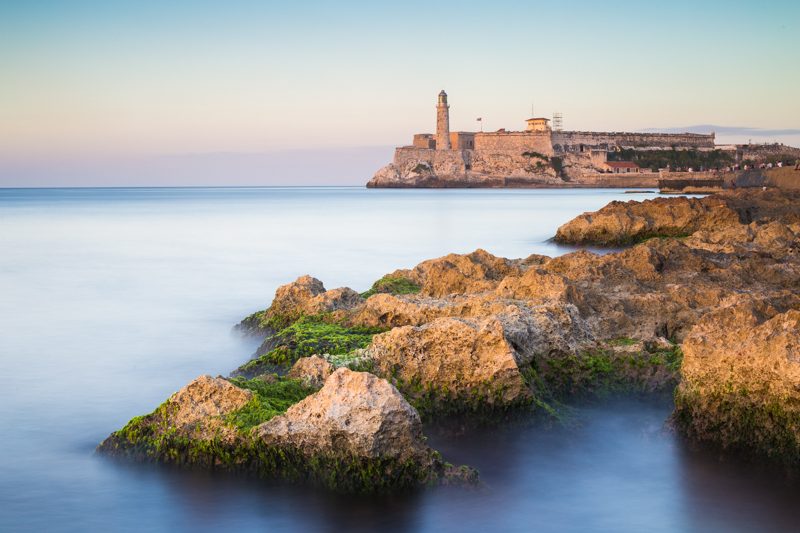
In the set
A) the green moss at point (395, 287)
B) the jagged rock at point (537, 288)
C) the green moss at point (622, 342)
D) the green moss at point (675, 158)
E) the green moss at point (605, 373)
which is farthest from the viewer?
the green moss at point (675, 158)

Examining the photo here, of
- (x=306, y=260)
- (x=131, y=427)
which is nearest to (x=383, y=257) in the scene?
(x=306, y=260)

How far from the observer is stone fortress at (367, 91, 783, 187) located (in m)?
96.1

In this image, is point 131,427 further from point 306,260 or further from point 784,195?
point 784,195

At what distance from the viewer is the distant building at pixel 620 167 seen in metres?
93.8

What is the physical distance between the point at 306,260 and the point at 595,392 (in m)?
14.7

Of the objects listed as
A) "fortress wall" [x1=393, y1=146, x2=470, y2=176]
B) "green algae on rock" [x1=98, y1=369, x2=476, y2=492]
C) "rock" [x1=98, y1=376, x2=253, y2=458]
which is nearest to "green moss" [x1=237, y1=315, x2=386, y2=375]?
"rock" [x1=98, y1=376, x2=253, y2=458]

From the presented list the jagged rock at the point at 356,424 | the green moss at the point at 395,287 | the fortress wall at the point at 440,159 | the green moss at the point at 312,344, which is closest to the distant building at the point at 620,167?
the fortress wall at the point at 440,159

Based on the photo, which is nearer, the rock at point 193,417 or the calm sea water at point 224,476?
the calm sea water at point 224,476

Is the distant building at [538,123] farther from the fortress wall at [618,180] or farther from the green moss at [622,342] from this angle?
the green moss at [622,342]

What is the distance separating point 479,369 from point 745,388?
5.58 feet

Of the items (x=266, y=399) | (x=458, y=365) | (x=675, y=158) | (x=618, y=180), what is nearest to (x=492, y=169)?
(x=618, y=180)

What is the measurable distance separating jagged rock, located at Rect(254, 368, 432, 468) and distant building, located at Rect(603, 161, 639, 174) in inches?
3623

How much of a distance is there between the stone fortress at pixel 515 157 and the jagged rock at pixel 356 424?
90.5m

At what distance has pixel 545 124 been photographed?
347 ft
